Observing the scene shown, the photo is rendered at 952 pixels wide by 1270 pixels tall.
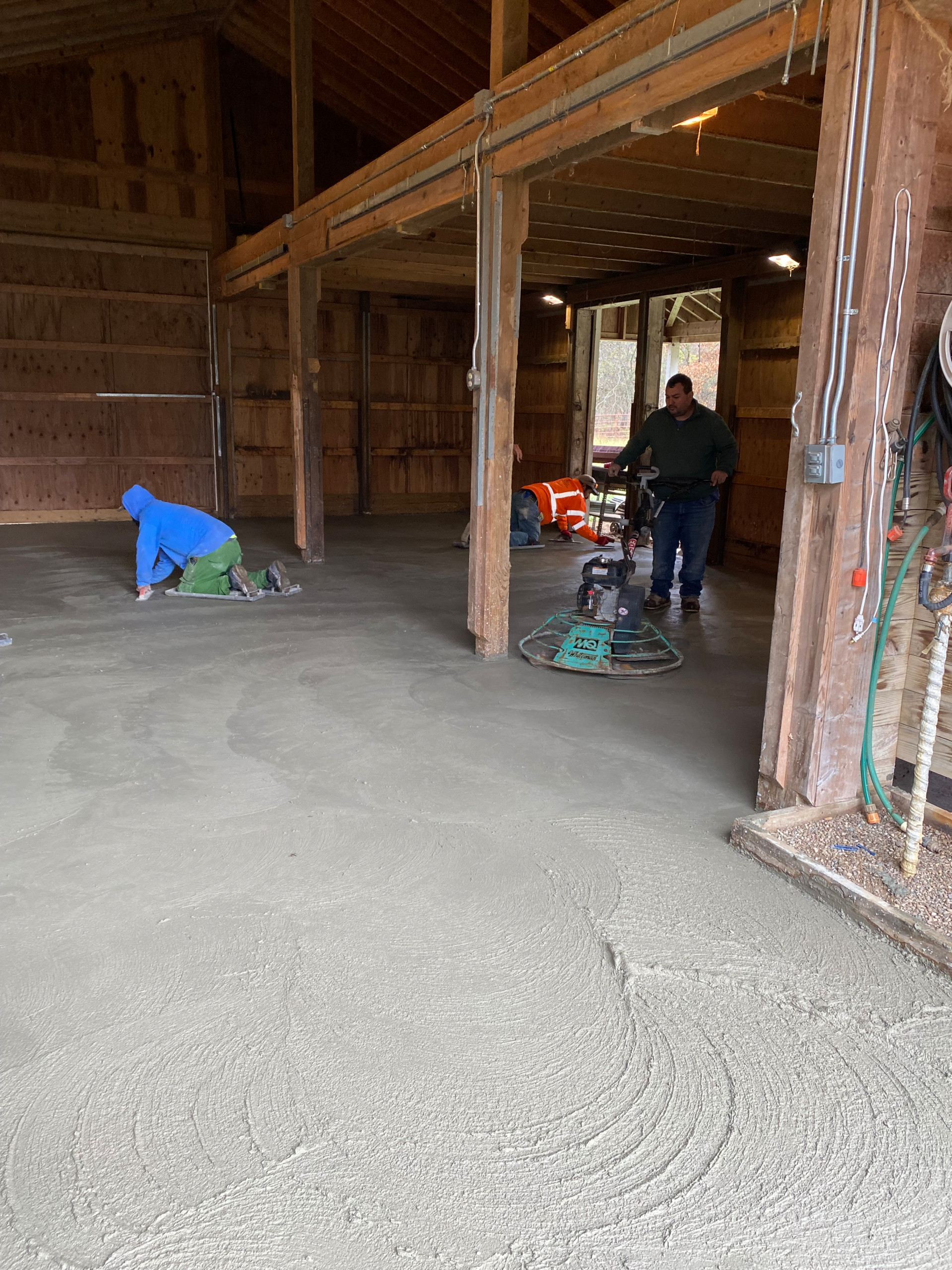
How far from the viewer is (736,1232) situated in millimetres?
1734

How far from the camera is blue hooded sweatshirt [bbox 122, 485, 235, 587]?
269 inches

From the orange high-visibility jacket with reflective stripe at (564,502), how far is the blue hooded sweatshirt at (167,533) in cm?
359

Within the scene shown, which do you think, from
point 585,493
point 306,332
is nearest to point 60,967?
point 306,332

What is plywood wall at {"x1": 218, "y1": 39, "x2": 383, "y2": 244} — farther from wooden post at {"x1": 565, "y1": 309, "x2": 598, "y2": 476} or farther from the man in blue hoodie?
the man in blue hoodie

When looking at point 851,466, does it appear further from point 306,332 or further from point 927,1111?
point 306,332

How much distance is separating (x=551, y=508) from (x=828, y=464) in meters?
6.73

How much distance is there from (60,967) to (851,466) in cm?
285

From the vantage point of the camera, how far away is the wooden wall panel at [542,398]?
12.5 m

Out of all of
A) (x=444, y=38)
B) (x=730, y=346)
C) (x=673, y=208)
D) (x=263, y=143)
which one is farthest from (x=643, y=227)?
(x=263, y=143)

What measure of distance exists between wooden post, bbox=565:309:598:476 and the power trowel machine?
20.8 ft

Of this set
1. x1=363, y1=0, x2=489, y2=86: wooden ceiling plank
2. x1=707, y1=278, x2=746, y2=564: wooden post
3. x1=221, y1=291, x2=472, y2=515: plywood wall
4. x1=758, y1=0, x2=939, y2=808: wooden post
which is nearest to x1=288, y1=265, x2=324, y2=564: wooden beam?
x1=363, y1=0, x2=489, y2=86: wooden ceiling plank

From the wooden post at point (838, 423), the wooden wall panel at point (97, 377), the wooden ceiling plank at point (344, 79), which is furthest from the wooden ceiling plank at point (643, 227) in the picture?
the wooden wall panel at point (97, 377)

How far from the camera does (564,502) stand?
9742 millimetres

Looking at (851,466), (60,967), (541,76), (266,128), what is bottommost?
(60,967)
